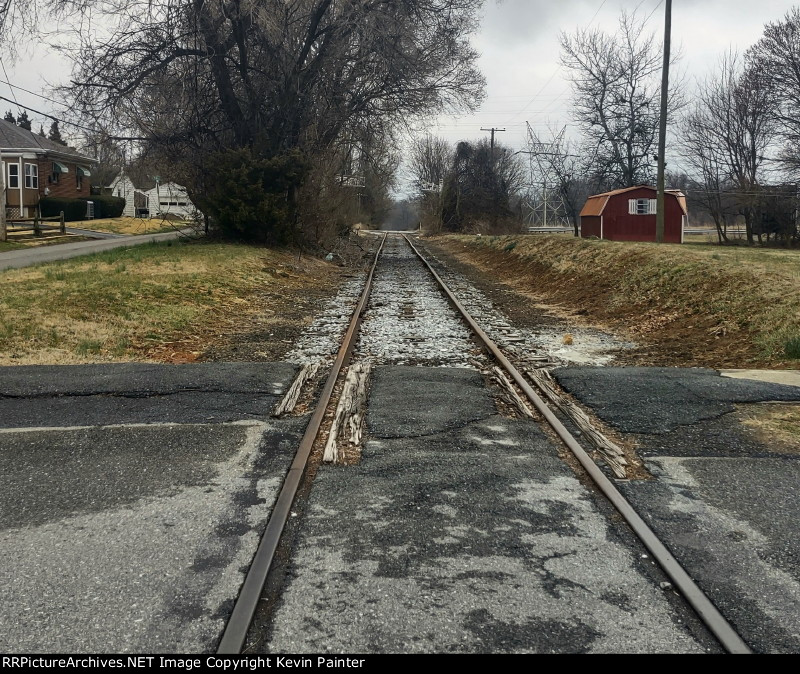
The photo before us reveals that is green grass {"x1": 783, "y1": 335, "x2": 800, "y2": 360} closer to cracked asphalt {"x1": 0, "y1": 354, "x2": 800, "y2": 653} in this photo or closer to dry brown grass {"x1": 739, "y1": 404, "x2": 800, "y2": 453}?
cracked asphalt {"x1": 0, "y1": 354, "x2": 800, "y2": 653}

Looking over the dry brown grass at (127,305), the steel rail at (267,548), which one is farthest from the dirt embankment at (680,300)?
the dry brown grass at (127,305)

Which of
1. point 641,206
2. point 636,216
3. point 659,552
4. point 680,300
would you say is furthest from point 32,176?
point 659,552

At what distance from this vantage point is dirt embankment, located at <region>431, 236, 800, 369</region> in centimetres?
980

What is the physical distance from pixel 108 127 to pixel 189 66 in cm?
306

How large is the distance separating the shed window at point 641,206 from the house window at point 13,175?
34.6 meters

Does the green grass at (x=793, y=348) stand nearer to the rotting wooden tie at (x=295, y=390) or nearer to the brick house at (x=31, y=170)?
the rotting wooden tie at (x=295, y=390)

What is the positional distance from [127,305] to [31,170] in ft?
125

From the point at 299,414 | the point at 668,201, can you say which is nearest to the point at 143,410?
the point at 299,414

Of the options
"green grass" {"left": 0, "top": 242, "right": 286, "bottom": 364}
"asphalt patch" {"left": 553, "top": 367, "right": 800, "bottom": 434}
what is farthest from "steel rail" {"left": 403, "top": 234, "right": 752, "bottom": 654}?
"green grass" {"left": 0, "top": 242, "right": 286, "bottom": 364}

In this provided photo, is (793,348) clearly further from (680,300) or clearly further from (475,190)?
(475,190)

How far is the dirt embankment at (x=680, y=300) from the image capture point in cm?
980

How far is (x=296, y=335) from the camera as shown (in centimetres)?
1130

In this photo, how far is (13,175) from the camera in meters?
43.2

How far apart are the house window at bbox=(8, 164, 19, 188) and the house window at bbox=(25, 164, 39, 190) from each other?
0.75 m
